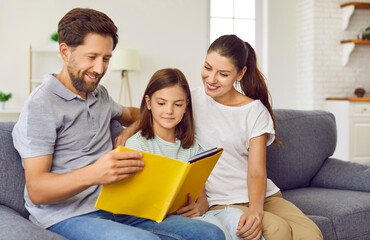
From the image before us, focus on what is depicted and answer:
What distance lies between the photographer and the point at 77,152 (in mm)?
1552

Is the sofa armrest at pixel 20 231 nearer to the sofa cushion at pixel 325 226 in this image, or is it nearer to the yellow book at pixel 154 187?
the yellow book at pixel 154 187

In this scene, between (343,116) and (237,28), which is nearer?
(343,116)

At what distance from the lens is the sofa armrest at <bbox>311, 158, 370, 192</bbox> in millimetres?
2436

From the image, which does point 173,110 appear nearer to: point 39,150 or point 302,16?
point 39,150

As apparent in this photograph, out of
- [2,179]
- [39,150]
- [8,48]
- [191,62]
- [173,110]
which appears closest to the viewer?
[39,150]

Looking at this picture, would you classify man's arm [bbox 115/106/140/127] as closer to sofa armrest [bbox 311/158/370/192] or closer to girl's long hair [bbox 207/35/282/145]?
girl's long hair [bbox 207/35/282/145]

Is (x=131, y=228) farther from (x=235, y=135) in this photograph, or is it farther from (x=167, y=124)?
(x=235, y=135)

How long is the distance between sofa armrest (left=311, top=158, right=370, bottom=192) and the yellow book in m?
1.30

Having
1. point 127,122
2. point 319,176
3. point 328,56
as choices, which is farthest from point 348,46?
point 127,122

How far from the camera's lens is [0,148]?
1.60 m

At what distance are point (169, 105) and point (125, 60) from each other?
3755mm

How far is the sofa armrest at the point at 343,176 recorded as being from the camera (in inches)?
95.9

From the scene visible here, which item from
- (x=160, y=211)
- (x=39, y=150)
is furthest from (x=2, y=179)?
(x=160, y=211)

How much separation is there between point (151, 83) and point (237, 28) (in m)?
4.92
